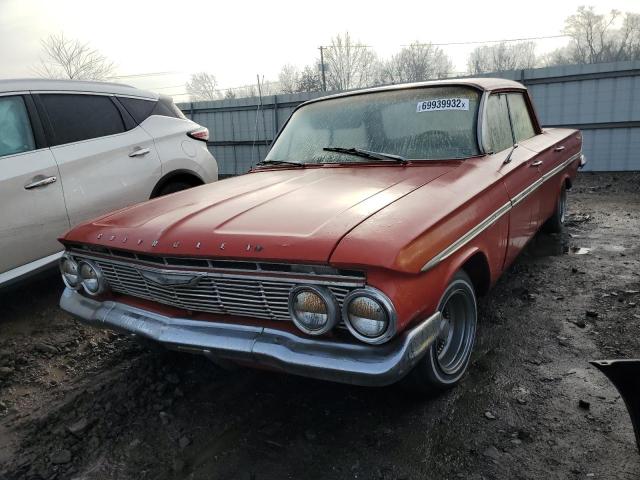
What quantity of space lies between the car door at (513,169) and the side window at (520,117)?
163mm

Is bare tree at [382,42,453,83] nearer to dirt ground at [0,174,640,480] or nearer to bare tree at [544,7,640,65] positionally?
bare tree at [544,7,640,65]

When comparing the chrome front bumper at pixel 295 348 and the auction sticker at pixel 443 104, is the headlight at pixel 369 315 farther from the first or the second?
the auction sticker at pixel 443 104

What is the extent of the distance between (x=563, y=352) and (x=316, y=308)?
1833 millimetres

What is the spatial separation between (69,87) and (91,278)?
2.42 m

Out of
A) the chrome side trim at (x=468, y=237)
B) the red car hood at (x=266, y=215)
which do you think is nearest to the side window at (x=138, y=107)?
the red car hood at (x=266, y=215)

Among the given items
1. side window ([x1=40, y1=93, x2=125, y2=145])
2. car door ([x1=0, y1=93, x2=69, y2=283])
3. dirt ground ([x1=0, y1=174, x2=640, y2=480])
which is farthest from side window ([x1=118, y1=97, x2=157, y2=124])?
dirt ground ([x1=0, y1=174, x2=640, y2=480])

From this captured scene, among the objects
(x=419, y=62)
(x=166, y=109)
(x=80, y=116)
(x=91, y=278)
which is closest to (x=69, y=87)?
(x=80, y=116)

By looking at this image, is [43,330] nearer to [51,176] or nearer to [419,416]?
[51,176]

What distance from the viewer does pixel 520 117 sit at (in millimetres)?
4305

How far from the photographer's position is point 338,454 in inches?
86.9

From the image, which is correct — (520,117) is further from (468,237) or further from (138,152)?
(138,152)

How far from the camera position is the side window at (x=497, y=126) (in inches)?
129

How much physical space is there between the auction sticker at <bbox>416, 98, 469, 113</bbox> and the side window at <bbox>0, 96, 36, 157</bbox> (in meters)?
3.08

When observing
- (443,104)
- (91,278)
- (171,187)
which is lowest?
(91,278)
